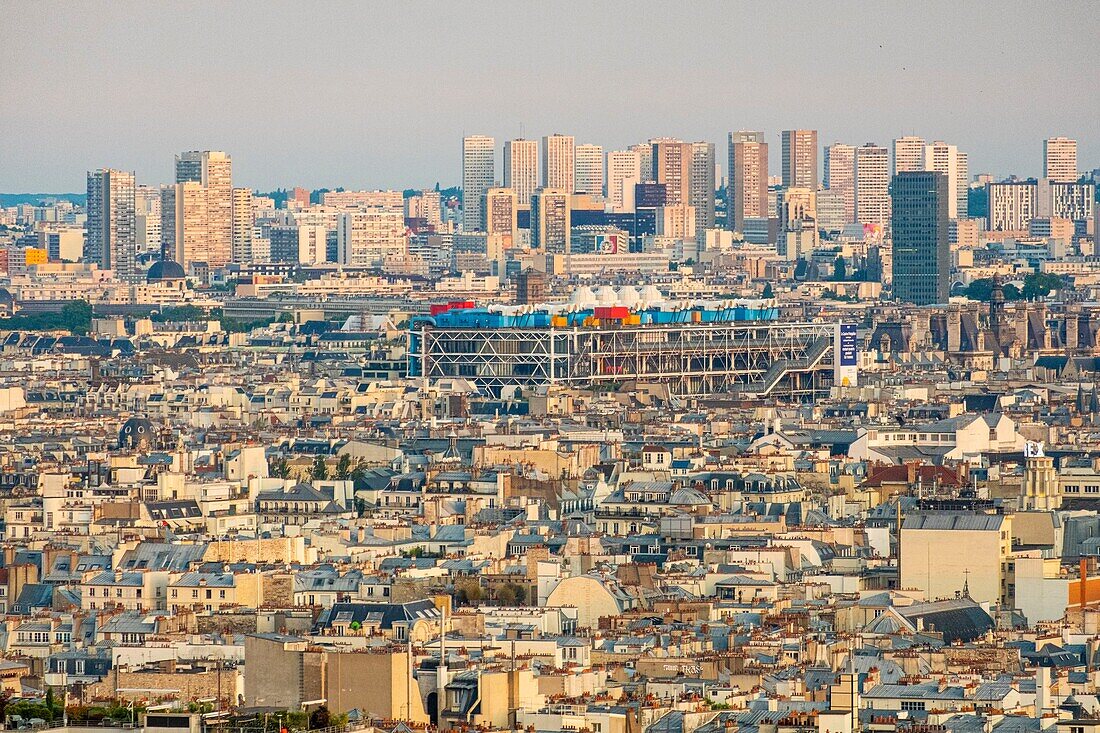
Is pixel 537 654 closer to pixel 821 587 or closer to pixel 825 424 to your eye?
pixel 821 587

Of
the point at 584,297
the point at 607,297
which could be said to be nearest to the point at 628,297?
the point at 607,297

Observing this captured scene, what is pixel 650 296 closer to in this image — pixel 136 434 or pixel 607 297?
pixel 607 297

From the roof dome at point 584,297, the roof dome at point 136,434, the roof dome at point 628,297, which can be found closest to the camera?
the roof dome at point 136,434

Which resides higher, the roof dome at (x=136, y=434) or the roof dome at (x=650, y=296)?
the roof dome at (x=650, y=296)

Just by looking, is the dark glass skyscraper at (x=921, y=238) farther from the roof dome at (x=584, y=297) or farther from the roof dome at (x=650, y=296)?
the roof dome at (x=584, y=297)

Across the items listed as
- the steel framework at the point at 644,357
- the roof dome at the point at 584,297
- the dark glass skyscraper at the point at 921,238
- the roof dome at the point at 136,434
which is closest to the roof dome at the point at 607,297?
the roof dome at the point at 584,297

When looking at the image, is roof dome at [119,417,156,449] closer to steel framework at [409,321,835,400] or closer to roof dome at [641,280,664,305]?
steel framework at [409,321,835,400]
